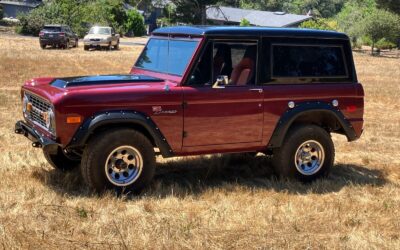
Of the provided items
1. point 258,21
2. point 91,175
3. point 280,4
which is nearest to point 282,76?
point 91,175

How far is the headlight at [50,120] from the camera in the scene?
5.48 m

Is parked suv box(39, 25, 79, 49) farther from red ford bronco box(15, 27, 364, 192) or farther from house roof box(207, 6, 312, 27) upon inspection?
house roof box(207, 6, 312, 27)

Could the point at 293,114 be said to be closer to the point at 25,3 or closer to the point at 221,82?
the point at 221,82

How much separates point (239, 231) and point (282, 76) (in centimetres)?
233

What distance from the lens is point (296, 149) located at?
671cm

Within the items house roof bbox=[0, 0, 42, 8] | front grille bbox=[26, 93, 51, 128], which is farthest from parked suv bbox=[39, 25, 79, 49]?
house roof bbox=[0, 0, 42, 8]

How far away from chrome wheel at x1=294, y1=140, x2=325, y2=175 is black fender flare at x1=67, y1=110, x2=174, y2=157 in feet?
6.11

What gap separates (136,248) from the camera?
447cm

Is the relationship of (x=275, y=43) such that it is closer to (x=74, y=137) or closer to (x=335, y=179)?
(x=335, y=179)

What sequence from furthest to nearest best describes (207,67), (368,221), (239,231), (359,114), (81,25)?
(81,25), (359,114), (207,67), (368,221), (239,231)

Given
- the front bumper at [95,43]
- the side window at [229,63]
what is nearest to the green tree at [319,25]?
the front bumper at [95,43]

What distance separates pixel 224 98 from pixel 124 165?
1364 mm

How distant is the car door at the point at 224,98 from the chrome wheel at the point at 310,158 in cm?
69

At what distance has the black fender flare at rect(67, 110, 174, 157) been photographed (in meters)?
5.50
